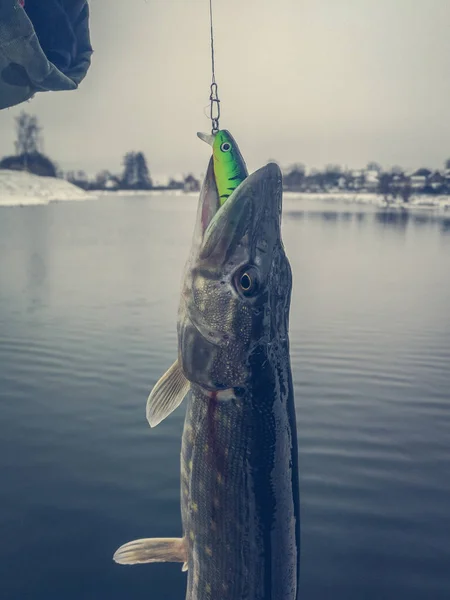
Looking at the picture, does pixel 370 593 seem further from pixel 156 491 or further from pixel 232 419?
pixel 232 419

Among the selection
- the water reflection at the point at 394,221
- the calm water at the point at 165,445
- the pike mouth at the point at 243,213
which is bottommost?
the calm water at the point at 165,445

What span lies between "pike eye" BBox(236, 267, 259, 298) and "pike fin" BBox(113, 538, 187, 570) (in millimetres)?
1269

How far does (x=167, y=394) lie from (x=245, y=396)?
41cm

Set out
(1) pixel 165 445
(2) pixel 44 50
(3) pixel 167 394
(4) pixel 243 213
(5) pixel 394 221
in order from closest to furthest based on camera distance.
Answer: (4) pixel 243 213 → (3) pixel 167 394 → (2) pixel 44 50 → (1) pixel 165 445 → (5) pixel 394 221

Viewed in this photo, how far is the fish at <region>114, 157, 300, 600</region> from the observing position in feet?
7.93

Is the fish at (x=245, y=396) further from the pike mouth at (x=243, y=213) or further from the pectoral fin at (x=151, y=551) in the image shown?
the pectoral fin at (x=151, y=551)

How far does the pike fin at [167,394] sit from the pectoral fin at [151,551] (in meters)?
0.61

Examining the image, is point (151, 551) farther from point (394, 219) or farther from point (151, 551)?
point (394, 219)


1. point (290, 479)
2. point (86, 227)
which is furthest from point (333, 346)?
point (86, 227)

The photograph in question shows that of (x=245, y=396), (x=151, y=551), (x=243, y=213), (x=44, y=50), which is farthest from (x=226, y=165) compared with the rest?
(x=44, y=50)

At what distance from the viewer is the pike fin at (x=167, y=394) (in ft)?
8.51

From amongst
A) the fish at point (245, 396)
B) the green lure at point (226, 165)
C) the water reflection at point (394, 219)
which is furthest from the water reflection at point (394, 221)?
the fish at point (245, 396)

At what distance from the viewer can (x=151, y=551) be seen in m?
2.67

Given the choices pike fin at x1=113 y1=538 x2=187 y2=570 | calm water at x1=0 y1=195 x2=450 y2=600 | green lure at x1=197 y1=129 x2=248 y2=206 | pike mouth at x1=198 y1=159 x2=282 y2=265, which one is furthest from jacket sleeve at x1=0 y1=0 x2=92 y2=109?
calm water at x1=0 y1=195 x2=450 y2=600
